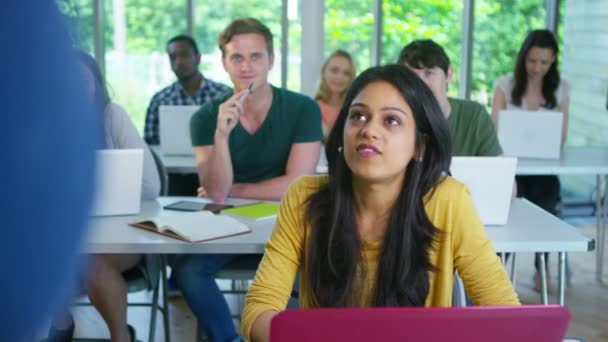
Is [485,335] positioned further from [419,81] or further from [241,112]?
[241,112]

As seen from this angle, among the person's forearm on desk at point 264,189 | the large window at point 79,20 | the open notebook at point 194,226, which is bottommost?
the open notebook at point 194,226

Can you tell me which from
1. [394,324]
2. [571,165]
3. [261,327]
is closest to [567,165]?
[571,165]

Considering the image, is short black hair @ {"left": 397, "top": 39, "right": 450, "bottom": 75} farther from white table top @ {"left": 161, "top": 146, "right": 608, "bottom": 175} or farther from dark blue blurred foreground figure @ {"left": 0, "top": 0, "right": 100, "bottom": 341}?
dark blue blurred foreground figure @ {"left": 0, "top": 0, "right": 100, "bottom": 341}

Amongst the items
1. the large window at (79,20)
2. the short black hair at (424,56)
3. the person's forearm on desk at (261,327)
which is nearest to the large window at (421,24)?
the short black hair at (424,56)

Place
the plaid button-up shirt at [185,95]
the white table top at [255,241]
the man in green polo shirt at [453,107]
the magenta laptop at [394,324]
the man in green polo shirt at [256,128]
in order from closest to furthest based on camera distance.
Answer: the magenta laptop at [394,324] → the white table top at [255,241] → the man in green polo shirt at [453,107] → the man in green polo shirt at [256,128] → the plaid button-up shirt at [185,95]

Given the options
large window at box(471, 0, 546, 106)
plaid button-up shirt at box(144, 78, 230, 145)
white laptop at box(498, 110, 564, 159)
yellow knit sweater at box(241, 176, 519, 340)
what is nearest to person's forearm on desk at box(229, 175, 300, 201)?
yellow knit sweater at box(241, 176, 519, 340)

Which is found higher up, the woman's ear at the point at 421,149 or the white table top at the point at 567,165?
the woman's ear at the point at 421,149

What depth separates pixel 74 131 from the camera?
0.32 meters

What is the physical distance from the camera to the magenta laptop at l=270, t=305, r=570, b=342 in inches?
33.2

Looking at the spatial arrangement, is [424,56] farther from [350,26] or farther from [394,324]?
[350,26]

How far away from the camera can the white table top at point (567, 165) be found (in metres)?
3.57

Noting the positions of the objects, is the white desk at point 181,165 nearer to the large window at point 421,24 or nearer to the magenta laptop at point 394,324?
the magenta laptop at point 394,324

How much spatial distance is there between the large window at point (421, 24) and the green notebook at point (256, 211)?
4.78 metres

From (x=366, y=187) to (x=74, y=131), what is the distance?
148 centimetres
